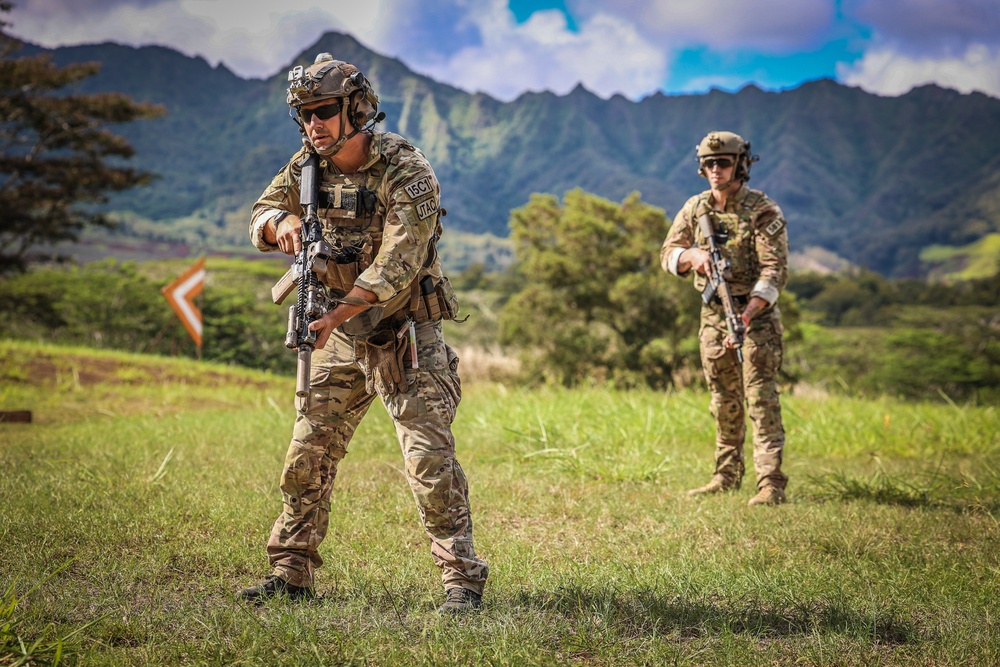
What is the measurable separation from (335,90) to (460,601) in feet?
7.23

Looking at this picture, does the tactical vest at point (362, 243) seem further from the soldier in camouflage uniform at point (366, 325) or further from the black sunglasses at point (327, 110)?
the black sunglasses at point (327, 110)

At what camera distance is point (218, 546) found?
4820mm

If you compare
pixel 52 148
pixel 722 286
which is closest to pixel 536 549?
pixel 722 286

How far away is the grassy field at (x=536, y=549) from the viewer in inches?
132

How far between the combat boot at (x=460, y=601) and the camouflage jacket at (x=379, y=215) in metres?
1.26

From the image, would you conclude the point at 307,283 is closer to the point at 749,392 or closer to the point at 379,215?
the point at 379,215

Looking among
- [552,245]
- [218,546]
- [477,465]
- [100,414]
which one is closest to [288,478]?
[218,546]

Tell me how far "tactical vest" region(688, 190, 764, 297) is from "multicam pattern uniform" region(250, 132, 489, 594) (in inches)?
126

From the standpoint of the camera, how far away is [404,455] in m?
3.74

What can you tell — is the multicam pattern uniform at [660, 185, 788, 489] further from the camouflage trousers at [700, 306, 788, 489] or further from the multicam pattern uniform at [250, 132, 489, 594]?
the multicam pattern uniform at [250, 132, 489, 594]

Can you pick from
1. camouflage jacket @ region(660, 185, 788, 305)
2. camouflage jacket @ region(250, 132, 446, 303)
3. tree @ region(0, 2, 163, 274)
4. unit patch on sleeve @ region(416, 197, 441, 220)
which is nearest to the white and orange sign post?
tree @ region(0, 2, 163, 274)

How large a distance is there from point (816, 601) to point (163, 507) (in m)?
3.79

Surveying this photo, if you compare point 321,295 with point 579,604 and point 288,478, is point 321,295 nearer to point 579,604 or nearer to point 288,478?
point 288,478

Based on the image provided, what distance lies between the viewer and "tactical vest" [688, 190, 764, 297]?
6.46m
